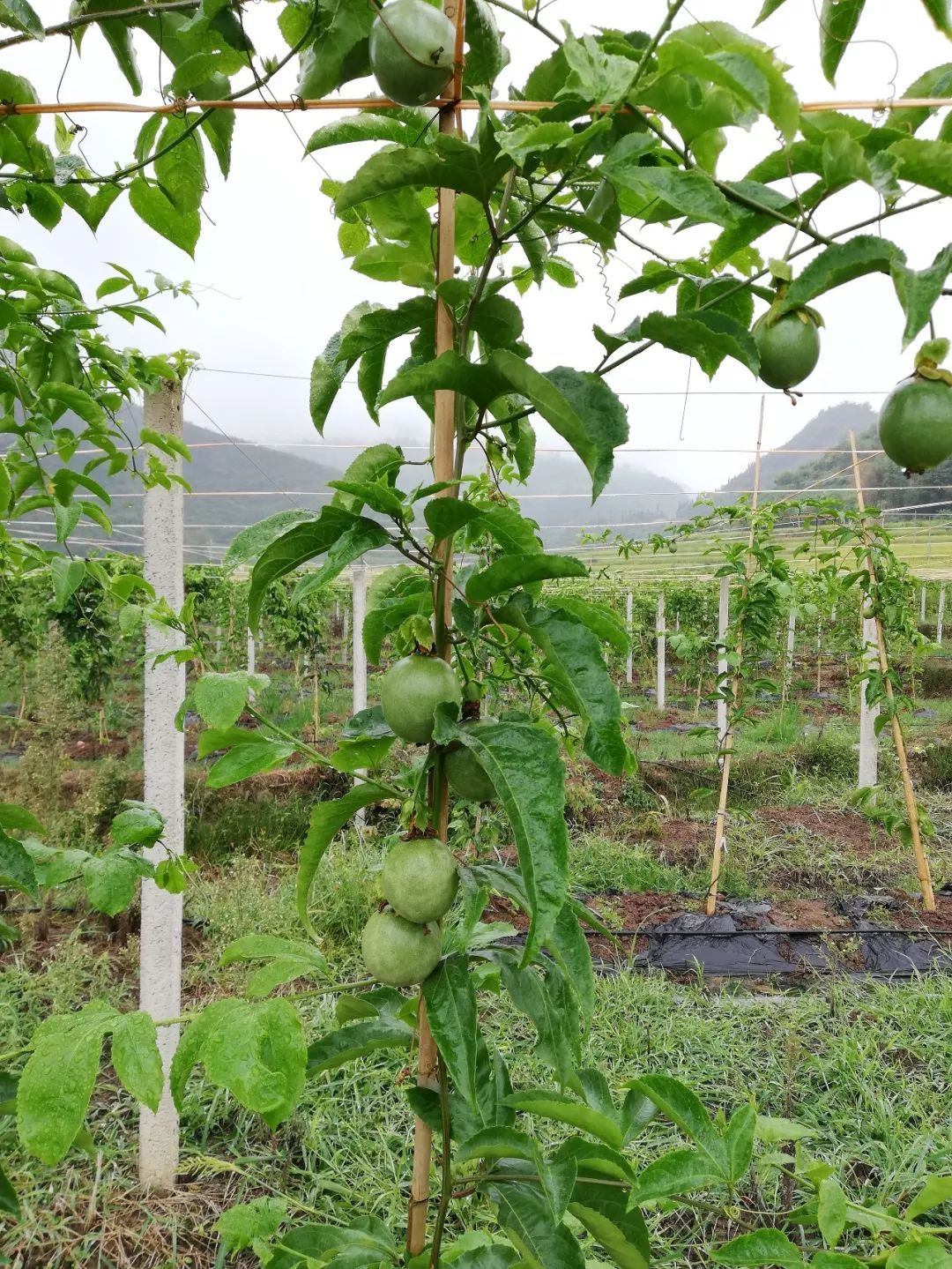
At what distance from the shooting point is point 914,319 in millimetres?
648

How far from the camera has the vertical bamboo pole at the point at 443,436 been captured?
85cm

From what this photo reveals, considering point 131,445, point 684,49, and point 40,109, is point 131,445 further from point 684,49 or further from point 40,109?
point 684,49

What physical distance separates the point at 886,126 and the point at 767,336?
19 cm

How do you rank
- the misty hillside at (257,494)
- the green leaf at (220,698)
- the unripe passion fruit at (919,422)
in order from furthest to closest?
the misty hillside at (257,494), the green leaf at (220,698), the unripe passion fruit at (919,422)

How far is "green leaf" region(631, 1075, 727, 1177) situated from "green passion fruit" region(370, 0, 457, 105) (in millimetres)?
1079

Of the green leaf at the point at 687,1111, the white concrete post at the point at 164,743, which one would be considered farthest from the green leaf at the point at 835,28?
the white concrete post at the point at 164,743

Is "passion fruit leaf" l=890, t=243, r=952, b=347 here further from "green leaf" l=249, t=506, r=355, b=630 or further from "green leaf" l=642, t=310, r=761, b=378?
"green leaf" l=249, t=506, r=355, b=630

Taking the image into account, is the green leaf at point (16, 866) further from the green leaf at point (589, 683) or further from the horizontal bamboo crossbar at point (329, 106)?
the horizontal bamboo crossbar at point (329, 106)

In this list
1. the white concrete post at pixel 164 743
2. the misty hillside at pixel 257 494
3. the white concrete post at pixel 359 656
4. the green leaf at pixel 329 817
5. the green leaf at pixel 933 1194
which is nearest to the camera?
the green leaf at pixel 933 1194

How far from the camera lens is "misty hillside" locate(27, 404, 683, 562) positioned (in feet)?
37.4

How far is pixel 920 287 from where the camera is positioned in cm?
66

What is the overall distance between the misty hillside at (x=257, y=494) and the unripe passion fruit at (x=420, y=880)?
6.15 metres

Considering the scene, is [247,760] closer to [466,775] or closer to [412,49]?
[466,775]

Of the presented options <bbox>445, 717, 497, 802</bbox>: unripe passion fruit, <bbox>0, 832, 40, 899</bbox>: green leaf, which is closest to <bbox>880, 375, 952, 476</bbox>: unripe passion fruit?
<bbox>445, 717, 497, 802</bbox>: unripe passion fruit
